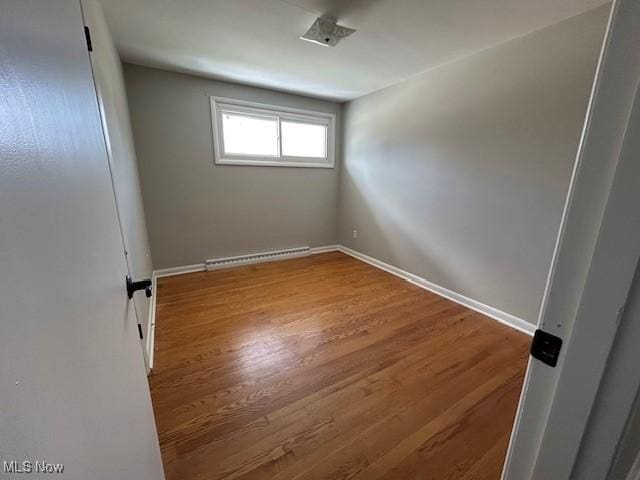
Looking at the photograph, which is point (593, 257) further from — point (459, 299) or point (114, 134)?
point (459, 299)

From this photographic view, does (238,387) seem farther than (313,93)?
No

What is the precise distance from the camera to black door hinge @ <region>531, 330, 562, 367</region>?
18.4 inches

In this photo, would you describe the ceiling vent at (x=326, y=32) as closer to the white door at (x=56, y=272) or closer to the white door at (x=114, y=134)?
the white door at (x=114, y=134)

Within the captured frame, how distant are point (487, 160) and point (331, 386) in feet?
7.60

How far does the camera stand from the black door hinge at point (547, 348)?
0.47m

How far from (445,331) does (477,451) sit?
1031 mm

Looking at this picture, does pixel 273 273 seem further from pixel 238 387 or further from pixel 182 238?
pixel 238 387

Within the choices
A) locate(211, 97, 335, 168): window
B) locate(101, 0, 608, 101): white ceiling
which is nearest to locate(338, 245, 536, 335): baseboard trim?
locate(211, 97, 335, 168): window

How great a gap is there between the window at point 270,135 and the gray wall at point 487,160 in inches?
31.8

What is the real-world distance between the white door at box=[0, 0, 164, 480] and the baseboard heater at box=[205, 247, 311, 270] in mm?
2873

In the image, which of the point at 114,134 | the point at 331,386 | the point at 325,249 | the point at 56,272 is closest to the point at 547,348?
the point at 56,272

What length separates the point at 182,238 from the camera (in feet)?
10.7

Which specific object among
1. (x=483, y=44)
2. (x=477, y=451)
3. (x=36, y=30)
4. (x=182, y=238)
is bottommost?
(x=477, y=451)

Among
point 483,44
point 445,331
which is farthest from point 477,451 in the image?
point 483,44
